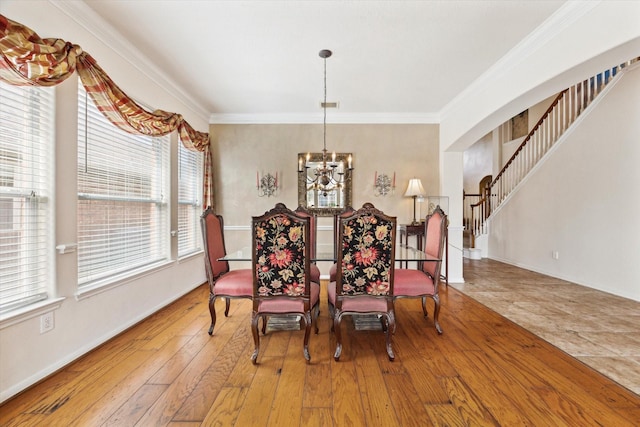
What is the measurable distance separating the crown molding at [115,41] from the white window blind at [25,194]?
2.18 feet

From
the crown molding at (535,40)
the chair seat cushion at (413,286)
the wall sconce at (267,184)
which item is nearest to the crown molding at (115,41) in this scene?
the wall sconce at (267,184)

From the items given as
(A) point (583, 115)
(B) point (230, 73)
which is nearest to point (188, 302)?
(B) point (230, 73)

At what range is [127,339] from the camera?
2383 mm

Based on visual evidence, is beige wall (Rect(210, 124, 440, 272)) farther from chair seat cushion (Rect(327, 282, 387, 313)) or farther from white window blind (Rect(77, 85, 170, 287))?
chair seat cushion (Rect(327, 282, 387, 313))

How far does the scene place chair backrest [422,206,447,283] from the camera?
97.9 inches

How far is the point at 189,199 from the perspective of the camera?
3.93 meters

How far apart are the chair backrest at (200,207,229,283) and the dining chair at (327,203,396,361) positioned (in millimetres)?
1196

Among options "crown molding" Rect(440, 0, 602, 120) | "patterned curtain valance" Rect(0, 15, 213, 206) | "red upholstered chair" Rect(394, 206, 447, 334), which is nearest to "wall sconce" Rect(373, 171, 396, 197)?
"crown molding" Rect(440, 0, 602, 120)

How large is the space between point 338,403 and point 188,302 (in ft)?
8.08

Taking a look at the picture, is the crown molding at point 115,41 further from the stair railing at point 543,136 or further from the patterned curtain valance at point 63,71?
the stair railing at point 543,136

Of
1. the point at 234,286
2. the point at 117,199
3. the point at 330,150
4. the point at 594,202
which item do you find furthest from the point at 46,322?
the point at 594,202

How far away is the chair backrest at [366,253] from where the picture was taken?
75.5 inches

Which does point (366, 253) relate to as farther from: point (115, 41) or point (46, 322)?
point (115, 41)

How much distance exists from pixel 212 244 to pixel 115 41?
1.97 metres
